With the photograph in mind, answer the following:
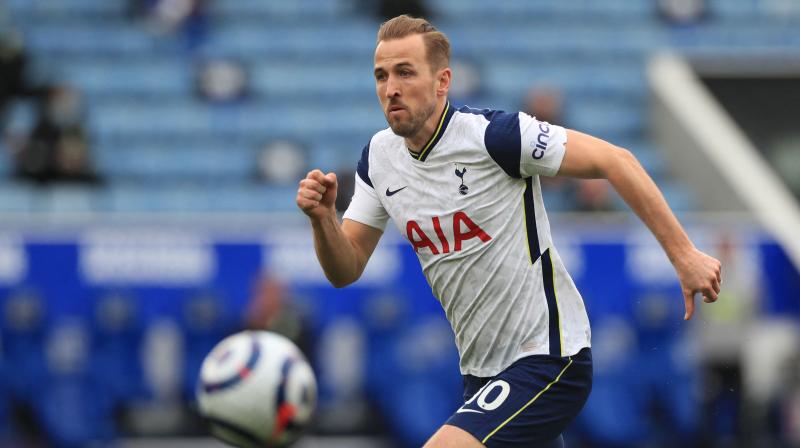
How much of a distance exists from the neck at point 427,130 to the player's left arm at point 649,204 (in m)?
0.55

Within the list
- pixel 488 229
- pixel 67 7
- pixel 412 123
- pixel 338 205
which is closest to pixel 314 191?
pixel 412 123

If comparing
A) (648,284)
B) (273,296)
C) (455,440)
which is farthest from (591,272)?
(455,440)

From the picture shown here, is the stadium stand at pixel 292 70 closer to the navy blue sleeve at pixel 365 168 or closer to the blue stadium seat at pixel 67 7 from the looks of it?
the blue stadium seat at pixel 67 7

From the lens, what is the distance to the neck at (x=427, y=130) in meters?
5.83

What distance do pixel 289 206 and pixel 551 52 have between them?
164 inches

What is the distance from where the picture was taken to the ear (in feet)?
19.2

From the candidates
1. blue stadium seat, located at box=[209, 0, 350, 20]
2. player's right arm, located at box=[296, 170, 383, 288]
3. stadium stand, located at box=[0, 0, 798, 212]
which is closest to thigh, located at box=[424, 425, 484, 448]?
player's right arm, located at box=[296, 170, 383, 288]

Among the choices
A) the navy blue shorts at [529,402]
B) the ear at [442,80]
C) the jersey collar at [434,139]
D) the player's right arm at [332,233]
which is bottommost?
the navy blue shorts at [529,402]

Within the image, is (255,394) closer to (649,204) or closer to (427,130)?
(427,130)

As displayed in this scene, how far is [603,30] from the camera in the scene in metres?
17.2

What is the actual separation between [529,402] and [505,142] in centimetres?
101

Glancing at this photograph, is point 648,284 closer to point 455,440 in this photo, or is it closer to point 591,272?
point 591,272

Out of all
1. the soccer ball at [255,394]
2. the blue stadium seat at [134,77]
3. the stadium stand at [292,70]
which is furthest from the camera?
the blue stadium seat at [134,77]

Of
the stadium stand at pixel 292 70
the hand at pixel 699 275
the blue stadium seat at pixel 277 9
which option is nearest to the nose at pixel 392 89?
the hand at pixel 699 275
